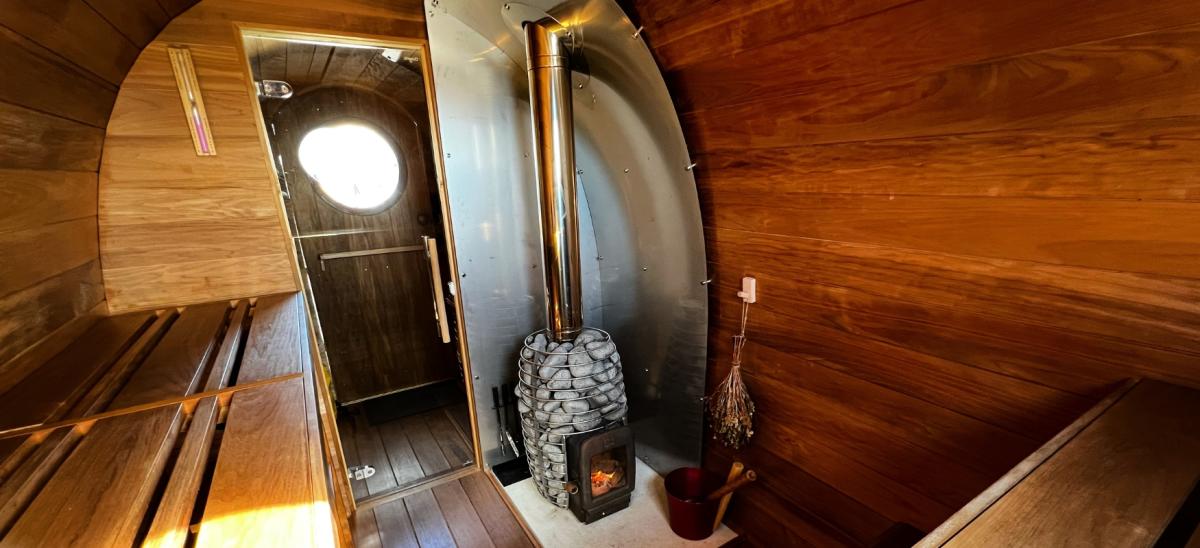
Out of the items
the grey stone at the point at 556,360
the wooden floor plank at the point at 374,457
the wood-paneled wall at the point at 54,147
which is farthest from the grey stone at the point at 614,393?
the wood-paneled wall at the point at 54,147

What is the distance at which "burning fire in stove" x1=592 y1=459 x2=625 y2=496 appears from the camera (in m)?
1.98

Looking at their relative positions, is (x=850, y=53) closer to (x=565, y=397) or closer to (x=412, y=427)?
(x=565, y=397)

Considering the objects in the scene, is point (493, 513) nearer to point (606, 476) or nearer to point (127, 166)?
point (606, 476)

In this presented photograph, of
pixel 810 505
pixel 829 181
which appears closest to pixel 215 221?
pixel 829 181

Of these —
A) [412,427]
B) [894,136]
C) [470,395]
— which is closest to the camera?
[894,136]

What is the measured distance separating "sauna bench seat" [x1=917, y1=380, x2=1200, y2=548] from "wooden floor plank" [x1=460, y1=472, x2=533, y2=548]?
1.70m

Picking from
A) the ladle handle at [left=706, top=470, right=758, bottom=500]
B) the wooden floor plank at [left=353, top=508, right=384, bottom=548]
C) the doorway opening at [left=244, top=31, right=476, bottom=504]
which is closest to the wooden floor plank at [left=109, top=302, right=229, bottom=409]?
the doorway opening at [left=244, top=31, right=476, bottom=504]

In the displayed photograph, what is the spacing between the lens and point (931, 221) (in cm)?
111

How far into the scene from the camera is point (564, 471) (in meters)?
1.96

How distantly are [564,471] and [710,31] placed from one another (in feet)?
5.74

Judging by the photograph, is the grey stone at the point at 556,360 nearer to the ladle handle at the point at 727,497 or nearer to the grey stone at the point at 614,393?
the grey stone at the point at 614,393

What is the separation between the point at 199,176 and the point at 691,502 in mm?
2172

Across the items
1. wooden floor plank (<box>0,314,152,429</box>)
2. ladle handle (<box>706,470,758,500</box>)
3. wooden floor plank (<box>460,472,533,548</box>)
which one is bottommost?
wooden floor plank (<box>460,472,533,548</box>)

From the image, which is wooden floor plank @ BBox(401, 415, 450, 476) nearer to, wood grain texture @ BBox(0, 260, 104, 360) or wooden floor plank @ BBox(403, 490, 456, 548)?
wooden floor plank @ BBox(403, 490, 456, 548)
